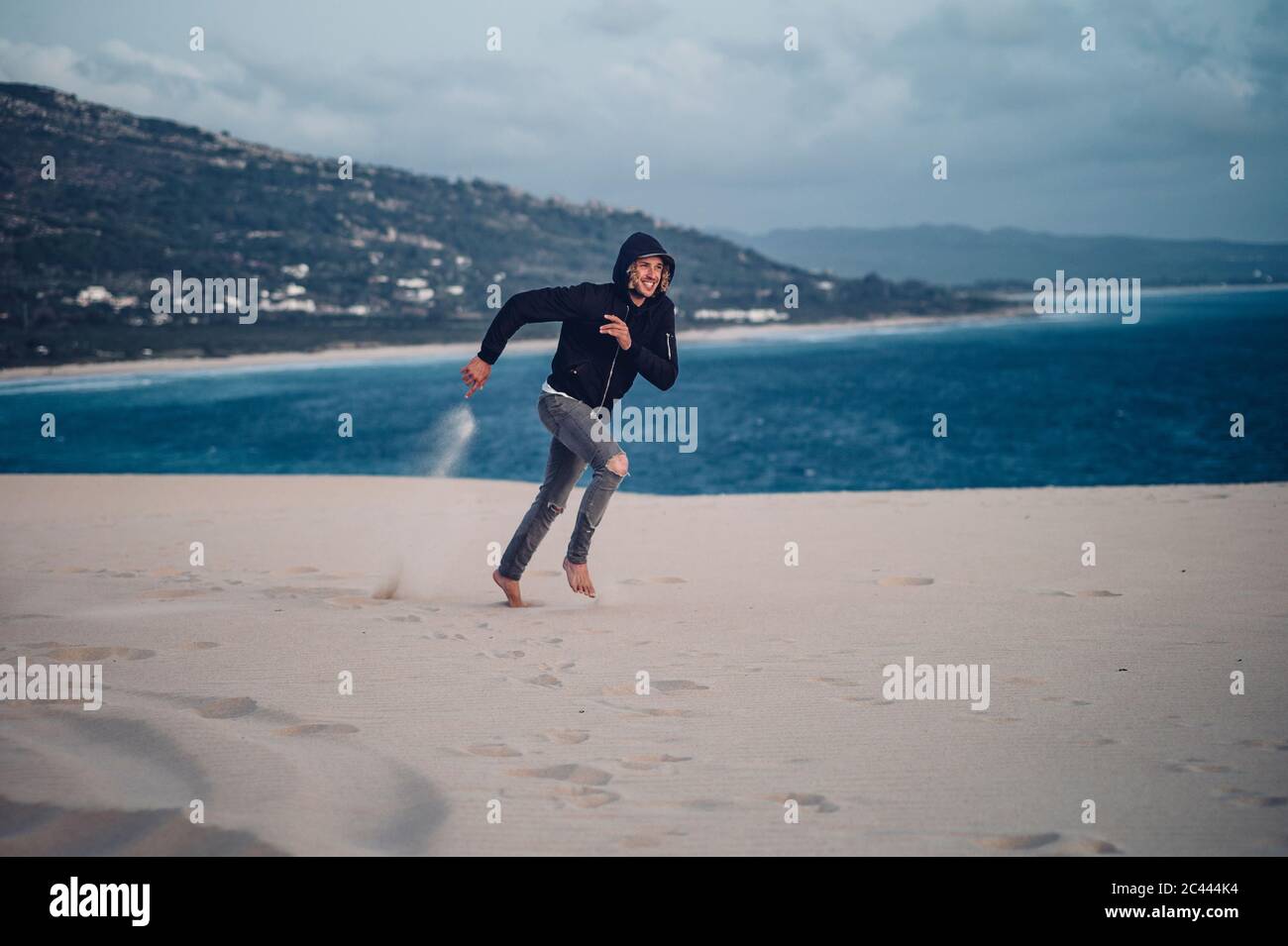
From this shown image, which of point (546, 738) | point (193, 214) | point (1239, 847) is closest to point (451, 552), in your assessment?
point (546, 738)

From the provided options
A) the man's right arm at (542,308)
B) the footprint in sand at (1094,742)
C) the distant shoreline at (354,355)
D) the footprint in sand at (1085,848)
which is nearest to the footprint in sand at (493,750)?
the footprint in sand at (1085,848)

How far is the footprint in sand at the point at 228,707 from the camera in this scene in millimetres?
4648

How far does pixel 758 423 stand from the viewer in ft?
165

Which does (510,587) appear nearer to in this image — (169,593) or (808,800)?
(169,593)

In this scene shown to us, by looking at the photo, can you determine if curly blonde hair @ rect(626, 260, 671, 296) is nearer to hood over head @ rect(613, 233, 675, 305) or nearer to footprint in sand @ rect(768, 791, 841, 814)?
hood over head @ rect(613, 233, 675, 305)

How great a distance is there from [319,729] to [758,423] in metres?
46.5

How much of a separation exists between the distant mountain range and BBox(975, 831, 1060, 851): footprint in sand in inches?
3119

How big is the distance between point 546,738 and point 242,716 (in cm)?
134

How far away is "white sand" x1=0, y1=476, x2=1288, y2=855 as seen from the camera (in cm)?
350

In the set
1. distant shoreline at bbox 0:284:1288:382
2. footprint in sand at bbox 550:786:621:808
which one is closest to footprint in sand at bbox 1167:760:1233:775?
footprint in sand at bbox 550:786:621:808

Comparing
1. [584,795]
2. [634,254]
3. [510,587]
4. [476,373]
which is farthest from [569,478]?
[584,795]

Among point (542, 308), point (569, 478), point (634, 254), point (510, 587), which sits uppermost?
point (634, 254)

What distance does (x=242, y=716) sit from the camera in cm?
463
